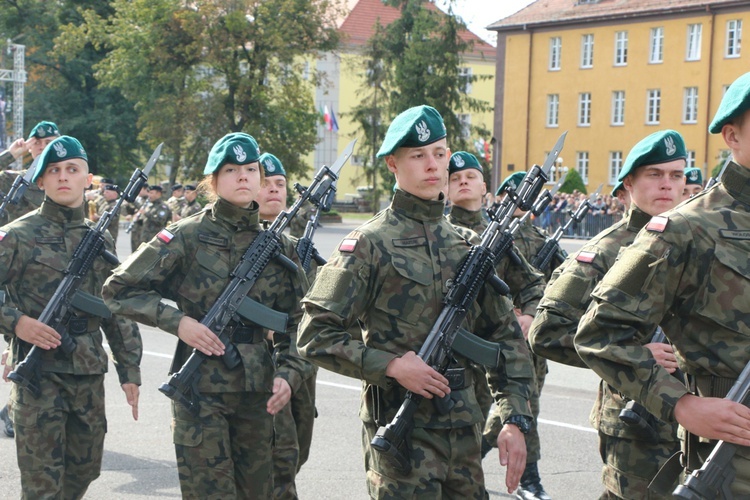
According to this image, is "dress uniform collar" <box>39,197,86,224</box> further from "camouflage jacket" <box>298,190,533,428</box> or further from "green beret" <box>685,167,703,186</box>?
"green beret" <box>685,167,703,186</box>

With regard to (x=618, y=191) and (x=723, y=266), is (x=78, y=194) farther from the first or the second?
(x=723, y=266)

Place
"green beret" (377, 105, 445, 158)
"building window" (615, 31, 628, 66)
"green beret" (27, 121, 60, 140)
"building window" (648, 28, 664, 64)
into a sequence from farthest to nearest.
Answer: "building window" (615, 31, 628, 66), "building window" (648, 28, 664, 64), "green beret" (27, 121, 60, 140), "green beret" (377, 105, 445, 158)

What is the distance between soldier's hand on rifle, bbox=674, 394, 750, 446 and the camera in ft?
9.91

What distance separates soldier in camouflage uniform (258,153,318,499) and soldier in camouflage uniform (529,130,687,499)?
4.52 ft

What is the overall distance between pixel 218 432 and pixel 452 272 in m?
1.48

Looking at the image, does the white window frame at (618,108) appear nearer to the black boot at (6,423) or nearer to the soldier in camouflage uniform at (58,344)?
the black boot at (6,423)

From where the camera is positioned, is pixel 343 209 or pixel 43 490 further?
pixel 343 209

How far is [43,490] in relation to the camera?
18.7ft

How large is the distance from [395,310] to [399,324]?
0.06 meters

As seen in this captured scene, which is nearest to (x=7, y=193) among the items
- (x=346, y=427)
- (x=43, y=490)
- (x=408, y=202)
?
(x=346, y=427)

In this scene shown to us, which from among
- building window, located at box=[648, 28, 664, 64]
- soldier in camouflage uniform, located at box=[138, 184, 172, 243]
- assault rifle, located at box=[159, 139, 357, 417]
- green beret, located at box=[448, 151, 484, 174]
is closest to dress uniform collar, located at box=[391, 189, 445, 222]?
assault rifle, located at box=[159, 139, 357, 417]

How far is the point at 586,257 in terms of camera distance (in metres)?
4.92

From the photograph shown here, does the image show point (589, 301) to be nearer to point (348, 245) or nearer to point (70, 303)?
point (348, 245)

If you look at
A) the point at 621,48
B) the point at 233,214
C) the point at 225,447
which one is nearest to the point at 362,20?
the point at 621,48
